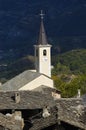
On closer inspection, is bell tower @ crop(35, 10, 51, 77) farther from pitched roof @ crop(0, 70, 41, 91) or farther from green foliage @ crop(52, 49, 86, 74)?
green foliage @ crop(52, 49, 86, 74)

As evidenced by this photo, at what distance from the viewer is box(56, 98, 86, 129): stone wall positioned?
18969mm

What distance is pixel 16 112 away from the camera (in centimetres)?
2242

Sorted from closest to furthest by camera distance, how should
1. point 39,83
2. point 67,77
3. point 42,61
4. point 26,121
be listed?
point 26,121
point 39,83
point 42,61
point 67,77

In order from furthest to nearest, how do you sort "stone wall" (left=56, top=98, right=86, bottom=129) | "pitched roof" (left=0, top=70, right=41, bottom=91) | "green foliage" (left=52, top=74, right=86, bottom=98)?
"green foliage" (left=52, top=74, right=86, bottom=98)
"pitched roof" (left=0, top=70, right=41, bottom=91)
"stone wall" (left=56, top=98, right=86, bottom=129)

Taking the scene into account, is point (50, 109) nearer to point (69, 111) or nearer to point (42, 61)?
point (69, 111)

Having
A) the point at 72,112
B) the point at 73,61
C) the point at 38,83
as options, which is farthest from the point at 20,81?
the point at 73,61

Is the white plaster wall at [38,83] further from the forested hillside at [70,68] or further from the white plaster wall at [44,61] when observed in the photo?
the white plaster wall at [44,61]

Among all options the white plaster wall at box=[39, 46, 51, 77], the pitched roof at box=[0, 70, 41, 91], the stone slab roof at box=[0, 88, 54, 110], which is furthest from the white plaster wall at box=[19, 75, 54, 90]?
the stone slab roof at box=[0, 88, 54, 110]

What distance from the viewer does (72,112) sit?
63.8 ft

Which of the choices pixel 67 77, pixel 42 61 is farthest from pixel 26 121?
pixel 67 77

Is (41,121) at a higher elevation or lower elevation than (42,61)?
lower

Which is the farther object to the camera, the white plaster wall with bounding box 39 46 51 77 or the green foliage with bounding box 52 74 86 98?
the white plaster wall with bounding box 39 46 51 77

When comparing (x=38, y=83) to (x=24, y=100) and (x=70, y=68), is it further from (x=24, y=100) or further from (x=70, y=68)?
(x=70, y=68)

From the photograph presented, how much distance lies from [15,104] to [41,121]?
3.94 m
